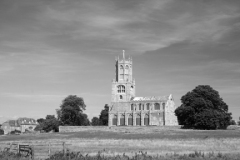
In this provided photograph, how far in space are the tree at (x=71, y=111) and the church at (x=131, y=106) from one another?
40.7ft

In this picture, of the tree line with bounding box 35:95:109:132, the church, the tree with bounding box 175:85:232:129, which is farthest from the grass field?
the church

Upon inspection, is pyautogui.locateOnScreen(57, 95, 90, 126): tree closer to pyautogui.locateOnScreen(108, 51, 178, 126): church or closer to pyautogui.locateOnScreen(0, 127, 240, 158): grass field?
pyautogui.locateOnScreen(108, 51, 178, 126): church

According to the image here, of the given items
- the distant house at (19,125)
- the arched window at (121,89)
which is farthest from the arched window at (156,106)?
the distant house at (19,125)

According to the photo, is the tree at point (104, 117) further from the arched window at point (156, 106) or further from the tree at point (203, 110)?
the tree at point (203, 110)

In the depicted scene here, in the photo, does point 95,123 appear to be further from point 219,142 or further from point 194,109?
point 219,142

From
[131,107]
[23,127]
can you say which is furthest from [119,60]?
[23,127]

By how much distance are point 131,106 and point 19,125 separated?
65.7 metres

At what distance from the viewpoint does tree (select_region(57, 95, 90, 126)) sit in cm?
9756

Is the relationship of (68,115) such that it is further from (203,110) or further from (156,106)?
(203,110)

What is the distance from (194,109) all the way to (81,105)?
3770cm

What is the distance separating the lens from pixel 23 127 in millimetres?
Result: 152875

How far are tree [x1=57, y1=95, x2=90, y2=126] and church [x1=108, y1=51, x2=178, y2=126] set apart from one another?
40.7 ft

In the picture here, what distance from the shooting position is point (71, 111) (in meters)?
97.3

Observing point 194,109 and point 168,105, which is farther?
point 168,105
